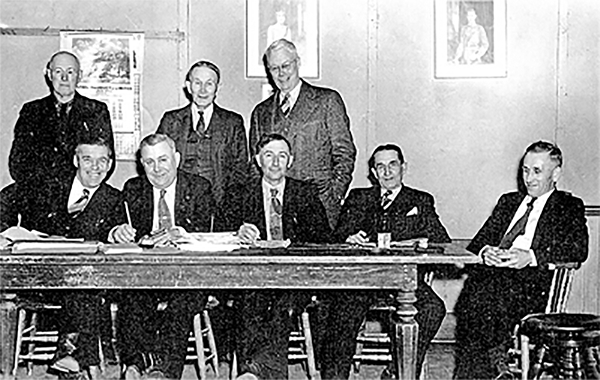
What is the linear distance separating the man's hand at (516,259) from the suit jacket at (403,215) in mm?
742

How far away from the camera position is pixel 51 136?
5410 mm

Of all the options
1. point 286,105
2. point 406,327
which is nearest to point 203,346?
point 406,327

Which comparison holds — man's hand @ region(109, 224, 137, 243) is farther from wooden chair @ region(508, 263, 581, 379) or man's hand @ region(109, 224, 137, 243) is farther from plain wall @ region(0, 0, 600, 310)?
wooden chair @ region(508, 263, 581, 379)

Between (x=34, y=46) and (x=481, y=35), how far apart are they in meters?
2.89

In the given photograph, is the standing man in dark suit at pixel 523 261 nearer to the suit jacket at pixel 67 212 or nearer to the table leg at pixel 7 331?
the suit jacket at pixel 67 212

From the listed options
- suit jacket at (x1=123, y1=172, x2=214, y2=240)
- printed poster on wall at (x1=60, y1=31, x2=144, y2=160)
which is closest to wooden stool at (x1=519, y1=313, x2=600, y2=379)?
suit jacket at (x1=123, y1=172, x2=214, y2=240)

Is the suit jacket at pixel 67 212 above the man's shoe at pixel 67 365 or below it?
above

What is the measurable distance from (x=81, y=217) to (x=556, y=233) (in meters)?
2.42

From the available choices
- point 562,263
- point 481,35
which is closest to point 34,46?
point 481,35

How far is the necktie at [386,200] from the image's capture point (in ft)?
17.0

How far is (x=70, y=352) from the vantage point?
449 centimetres

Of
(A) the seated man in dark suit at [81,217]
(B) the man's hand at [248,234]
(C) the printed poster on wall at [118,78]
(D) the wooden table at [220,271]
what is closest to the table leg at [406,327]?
(D) the wooden table at [220,271]

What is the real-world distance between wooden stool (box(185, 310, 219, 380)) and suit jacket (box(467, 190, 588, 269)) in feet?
4.61

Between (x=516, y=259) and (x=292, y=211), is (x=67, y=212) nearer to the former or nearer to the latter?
(x=292, y=211)
